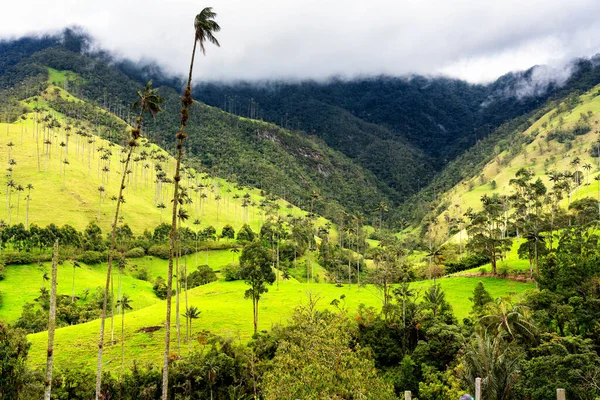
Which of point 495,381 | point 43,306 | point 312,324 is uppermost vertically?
point 312,324

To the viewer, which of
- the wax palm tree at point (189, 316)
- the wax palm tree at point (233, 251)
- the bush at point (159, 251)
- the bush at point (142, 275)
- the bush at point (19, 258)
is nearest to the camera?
the wax palm tree at point (189, 316)

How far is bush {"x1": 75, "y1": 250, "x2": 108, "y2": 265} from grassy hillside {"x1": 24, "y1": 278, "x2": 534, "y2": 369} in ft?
170

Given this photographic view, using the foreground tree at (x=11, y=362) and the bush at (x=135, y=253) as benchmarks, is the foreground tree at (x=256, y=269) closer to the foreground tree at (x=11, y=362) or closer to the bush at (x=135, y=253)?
the foreground tree at (x=11, y=362)

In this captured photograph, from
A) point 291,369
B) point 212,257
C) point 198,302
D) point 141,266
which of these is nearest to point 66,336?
point 198,302

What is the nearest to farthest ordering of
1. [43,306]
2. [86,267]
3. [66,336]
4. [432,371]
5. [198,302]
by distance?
[432,371] < [66,336] < [198,302] < [43,306] < [86,267]

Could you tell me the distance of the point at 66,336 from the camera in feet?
264

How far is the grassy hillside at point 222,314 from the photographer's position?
72750 mm

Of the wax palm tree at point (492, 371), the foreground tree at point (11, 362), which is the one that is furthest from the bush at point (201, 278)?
the wax palm tree at point (492, 371)

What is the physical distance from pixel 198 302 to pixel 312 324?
224ft

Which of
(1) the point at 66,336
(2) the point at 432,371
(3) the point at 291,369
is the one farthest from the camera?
(1) the point at 66,336

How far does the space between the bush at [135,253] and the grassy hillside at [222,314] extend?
55714 mm

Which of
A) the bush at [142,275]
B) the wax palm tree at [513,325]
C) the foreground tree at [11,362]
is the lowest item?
the bush at [142,275]

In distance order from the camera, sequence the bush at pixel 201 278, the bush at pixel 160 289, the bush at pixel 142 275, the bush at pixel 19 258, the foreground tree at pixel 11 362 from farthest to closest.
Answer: the bush at pixel 142 275 → the bush at pixel 160 289 → the bush at pixel 201 278 → the bush at pixel 19 258 → the foreground tree at pixel 11 362

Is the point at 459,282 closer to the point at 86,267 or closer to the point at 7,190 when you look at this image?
the point at 86,267
